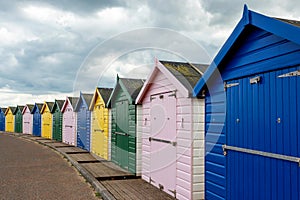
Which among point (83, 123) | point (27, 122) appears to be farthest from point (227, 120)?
point (27, 122)

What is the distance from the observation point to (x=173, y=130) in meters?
7.79

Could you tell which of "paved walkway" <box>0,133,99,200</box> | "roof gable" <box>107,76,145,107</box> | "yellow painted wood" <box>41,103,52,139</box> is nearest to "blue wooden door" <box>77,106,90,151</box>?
"paved walkway" <box>0,133,99,200</box>

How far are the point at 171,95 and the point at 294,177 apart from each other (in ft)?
13.3

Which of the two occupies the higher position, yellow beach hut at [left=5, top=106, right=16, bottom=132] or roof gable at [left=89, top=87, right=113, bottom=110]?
roof gable at [left=89, top=87, right=113, bottom=110]

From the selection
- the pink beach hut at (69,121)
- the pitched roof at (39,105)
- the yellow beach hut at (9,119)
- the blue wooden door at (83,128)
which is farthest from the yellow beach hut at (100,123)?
the yellow beach hut at (9,119)

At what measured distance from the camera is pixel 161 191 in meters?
8.28

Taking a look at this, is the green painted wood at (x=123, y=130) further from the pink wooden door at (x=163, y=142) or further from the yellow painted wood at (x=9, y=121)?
the yellow painted wood at (x=9, y=121)

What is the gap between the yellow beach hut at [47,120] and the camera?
2891cm

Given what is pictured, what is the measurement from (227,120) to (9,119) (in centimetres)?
4240

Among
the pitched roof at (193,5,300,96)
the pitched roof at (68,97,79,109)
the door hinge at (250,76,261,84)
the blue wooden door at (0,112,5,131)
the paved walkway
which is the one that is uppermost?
the pitched roof at (193,5,300,96)

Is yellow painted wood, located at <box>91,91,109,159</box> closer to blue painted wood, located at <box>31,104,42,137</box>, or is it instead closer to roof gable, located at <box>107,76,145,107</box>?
roof gable, located at <box>107,76,145,107</box>

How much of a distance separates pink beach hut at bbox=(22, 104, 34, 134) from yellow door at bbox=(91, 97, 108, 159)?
20117 millimetres

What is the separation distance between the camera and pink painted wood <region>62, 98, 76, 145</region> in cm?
2186

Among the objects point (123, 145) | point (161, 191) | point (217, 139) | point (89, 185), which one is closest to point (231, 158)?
point (217, 139)
